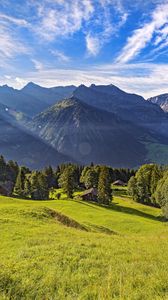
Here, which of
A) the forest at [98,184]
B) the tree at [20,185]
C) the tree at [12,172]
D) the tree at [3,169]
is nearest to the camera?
the forest at [98,184]

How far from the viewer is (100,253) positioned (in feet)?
61.7

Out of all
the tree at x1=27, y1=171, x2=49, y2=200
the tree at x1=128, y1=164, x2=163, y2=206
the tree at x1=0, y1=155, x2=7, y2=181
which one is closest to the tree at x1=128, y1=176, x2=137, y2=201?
the tree at x1=128, y1=164, x2=163, y2=206

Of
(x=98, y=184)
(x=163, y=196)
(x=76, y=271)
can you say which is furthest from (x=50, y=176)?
(x=76, y=271)

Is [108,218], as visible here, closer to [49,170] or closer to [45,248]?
[45,248]

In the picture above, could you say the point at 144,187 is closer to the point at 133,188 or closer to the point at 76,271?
the point at 133,188

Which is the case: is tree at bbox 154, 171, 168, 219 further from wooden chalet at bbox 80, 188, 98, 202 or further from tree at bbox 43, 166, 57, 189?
tree at bbox 43, 166, 57, 189

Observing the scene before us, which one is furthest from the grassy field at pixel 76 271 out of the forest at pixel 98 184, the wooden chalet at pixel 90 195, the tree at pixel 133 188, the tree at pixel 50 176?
the tree at pixel 50 176

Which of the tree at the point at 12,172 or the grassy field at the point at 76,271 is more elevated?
the tree at the point at 12,172

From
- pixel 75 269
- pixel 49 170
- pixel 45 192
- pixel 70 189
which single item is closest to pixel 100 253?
pixel 75 269

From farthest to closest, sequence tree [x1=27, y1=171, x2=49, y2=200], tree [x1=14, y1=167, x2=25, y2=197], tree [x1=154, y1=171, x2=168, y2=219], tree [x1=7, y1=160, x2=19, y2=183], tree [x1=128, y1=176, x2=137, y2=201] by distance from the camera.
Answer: tree [x1=7, y1=160, x2=19, y2=183] < tree [x1=128, y1=176, x2=137, y2=201] < tree [x1=14, y1=167, x2=25, y2=197] < tree [x1=27, y1=171, x2=49, y2=200] < tree [x1=154, y1=171, x2=168, y2=219]

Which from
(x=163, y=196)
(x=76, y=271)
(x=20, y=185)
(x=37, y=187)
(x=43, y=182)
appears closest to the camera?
(x=76, y=271)

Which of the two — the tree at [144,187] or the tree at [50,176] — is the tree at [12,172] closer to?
the tree at [50,176]

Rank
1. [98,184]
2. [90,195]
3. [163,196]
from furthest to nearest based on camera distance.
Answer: [98,184] < [90,195] < [163,196]

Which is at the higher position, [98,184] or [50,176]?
[50,176]
